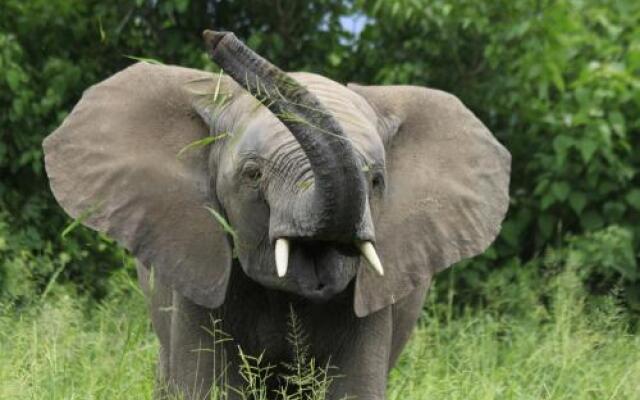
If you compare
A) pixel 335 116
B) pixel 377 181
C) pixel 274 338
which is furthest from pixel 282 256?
pixel 274 338

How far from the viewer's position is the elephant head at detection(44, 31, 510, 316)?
464 cm

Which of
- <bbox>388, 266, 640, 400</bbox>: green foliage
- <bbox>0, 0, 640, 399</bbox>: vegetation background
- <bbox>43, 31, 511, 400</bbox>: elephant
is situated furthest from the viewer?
<bbox>0, 0, 640, 399</bbox>: vegetation background

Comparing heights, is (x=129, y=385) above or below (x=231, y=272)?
below

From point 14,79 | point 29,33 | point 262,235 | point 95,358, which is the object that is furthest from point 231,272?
point 29,33

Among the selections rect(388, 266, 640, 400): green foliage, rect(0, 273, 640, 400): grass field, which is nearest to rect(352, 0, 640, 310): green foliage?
rect(388, 266, 640, 400): green foliage

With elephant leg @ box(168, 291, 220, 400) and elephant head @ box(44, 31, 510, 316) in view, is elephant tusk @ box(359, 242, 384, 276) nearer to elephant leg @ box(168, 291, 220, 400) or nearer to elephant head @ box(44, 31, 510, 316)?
elephant head @ box(44, 31, 510, 316)

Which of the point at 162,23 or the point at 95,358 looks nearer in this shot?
the point at 95,358

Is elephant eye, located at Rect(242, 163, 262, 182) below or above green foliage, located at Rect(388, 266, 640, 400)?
above

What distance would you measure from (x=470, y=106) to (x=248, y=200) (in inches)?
155

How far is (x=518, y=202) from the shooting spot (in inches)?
334

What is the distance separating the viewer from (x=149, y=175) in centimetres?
523

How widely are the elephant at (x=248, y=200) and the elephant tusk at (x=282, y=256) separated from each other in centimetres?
17

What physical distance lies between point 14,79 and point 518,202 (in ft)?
7.83

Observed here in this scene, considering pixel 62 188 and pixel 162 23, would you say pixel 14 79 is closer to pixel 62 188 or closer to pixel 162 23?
pixel 162 23
